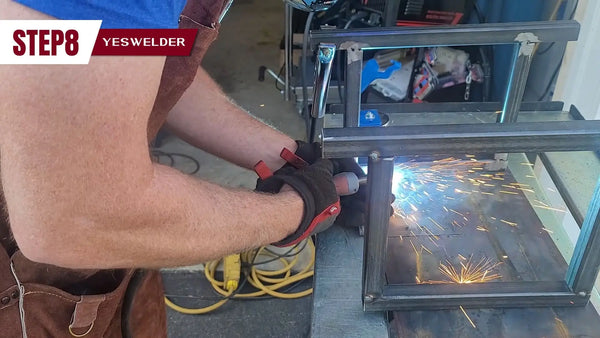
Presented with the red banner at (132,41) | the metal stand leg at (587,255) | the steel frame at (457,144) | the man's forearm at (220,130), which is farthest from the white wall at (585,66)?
the red banner at (132,41)

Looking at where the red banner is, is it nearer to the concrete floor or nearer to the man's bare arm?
the man's bare arm

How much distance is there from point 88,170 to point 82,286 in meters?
0.43

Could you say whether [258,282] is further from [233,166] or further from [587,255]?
[587,255]

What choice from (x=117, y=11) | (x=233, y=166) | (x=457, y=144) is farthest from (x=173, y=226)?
Result: (x=233, y=166)

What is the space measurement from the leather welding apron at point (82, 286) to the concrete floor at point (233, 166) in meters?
0.97

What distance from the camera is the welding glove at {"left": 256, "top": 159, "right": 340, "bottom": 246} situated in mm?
943

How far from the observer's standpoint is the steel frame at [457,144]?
2.53ft

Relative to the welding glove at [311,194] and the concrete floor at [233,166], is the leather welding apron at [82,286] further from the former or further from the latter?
the concrete floor at [233,166]

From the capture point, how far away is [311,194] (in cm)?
95

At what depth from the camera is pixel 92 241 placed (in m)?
0.66

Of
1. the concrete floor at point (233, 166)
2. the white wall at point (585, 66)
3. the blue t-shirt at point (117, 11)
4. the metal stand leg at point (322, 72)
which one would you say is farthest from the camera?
the concrete floor at point (233, 166)

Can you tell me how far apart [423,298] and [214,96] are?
0.59 m

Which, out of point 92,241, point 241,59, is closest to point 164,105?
point 92,241

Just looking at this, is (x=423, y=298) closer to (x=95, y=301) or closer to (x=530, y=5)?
(x=95, y=301)
